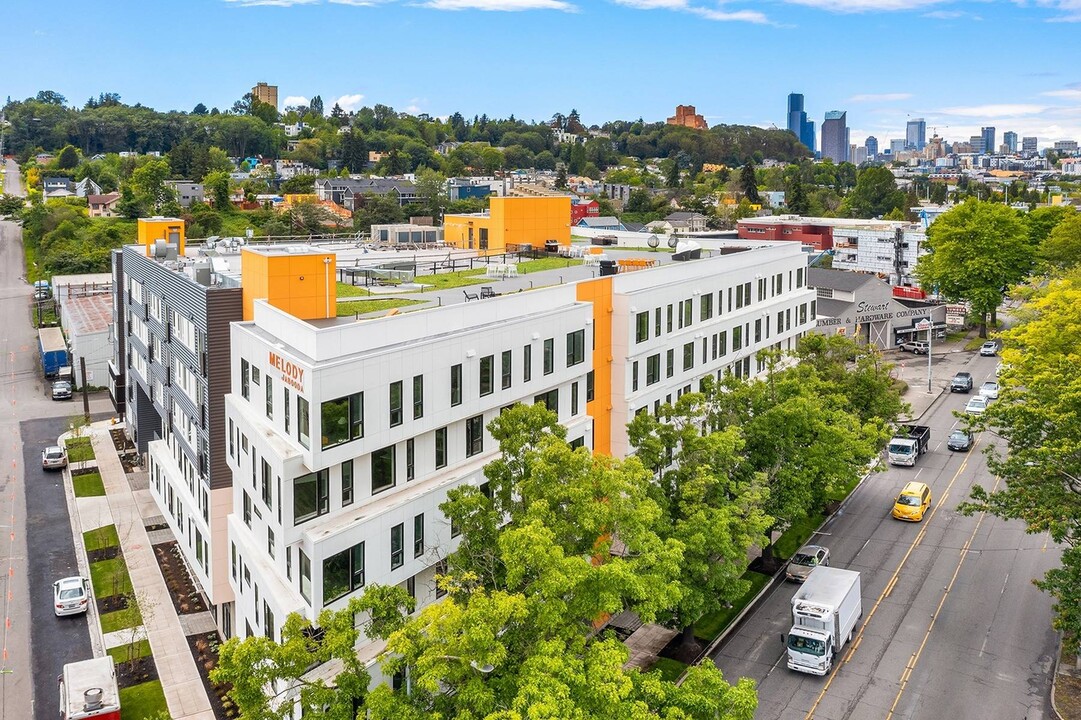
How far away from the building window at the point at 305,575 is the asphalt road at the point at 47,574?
40.6ft

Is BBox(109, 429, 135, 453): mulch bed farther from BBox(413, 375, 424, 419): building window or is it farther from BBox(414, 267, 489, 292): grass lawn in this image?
BBox(413, 375, 424, 419): building window

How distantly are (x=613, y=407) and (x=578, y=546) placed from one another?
56.5 ft

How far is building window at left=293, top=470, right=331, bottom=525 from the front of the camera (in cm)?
2880

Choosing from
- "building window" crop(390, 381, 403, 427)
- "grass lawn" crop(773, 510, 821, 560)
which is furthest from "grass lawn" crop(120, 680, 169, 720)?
"grass lawn" crop(773, 510, 821, 560)

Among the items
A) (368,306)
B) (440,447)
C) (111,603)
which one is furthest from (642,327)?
(111,603)

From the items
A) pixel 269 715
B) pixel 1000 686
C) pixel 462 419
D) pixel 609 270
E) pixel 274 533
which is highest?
pixel 609 270

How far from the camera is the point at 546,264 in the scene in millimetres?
52188

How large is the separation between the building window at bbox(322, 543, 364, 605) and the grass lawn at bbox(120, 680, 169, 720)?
9.63 m

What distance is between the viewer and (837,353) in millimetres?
51625

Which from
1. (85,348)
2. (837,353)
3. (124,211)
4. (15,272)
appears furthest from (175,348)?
(124,211)

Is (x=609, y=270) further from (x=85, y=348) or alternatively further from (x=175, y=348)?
(x=85, y=348)

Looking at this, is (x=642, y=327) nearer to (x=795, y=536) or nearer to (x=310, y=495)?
(x=795, y=536)

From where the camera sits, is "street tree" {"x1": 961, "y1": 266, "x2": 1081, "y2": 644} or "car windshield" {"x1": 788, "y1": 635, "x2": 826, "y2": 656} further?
"car windshield" {"x1": 788, "y1": 635, "x2": 826, "y2": 656}

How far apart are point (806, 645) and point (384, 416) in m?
18.9
